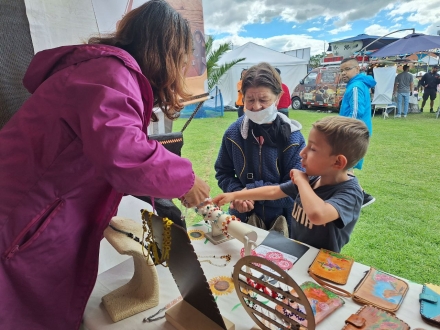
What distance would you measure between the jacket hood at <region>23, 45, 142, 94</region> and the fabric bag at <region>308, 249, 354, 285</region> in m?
0.80

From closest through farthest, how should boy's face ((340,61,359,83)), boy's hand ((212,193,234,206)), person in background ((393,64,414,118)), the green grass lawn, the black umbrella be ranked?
boy's hand ((212,193,234,206)) < the green grass lawn < boy's face ((340,61,359,83)) < the black umbrella < person in background ((393,64,414,118))

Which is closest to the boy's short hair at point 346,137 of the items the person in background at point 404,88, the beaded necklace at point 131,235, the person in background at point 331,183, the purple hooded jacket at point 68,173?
the person in background at point 331,183

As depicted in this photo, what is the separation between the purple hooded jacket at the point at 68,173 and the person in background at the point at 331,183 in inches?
22.9

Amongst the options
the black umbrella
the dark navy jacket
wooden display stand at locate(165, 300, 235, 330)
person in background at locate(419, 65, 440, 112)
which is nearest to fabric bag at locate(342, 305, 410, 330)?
wooden display stand at locate(165, 300, 235, 330)

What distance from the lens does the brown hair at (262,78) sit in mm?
1521

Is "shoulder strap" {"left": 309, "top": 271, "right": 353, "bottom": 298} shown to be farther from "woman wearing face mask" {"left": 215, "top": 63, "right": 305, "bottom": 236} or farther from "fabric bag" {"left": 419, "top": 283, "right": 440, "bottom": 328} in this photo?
"woman wearing face mask" {"left": 215, "top": 63, "right": 305, "bottom": 236}

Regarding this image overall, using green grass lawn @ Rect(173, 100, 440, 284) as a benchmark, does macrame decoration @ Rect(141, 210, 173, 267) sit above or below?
above

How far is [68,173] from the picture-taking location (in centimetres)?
78

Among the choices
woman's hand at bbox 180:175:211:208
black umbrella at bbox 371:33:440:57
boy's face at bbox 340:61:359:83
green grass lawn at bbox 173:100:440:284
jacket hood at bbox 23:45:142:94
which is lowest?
green grass lawn at bbox 173:100:440:284

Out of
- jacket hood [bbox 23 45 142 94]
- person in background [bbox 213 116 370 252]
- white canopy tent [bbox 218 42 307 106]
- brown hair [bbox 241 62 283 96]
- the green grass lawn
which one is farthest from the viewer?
white canopy tent [bbox 218 42 307 106]

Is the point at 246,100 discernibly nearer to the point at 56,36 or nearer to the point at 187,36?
the point at 187,36

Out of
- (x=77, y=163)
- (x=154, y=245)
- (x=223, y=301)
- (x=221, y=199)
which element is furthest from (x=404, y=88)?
(x=77, y=163)

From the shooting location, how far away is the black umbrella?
7.29 meters

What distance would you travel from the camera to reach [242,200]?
145 centimetres
